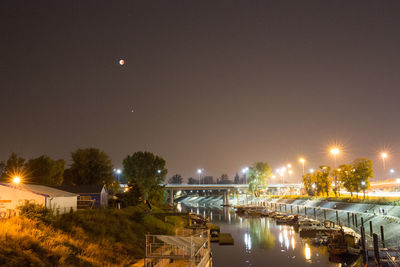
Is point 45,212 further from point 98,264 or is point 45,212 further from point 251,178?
point 251,178

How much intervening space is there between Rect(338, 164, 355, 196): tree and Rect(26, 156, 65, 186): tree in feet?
268

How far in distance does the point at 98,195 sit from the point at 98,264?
3882cm

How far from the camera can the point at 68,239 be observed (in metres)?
35.5

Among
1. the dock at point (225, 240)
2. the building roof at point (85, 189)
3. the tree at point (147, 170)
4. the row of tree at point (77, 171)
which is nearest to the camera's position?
the dock at point (225, 240)

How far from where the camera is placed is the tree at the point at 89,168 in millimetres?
96375

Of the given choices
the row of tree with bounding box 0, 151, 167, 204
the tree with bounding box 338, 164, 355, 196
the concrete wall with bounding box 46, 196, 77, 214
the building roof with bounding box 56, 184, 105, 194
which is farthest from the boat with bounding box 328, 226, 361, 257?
the row of tree with bounding box 0, 151, 167, 204

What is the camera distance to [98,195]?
70.5 meters

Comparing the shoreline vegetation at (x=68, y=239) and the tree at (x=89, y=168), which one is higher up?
the tree at (x=89, y=168)

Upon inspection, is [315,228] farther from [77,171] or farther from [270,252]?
[77,171]

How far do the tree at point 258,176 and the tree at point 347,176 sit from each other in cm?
9019

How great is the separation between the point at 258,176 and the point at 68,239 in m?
160

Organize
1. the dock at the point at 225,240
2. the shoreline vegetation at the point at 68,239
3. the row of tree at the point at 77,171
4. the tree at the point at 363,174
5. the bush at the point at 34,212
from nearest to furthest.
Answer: the shoreline vegetation at the point at 68,239 → the bush at the point at 34,212 → the dock at the point at 225,240 → the tree at the point at 363,174 → the row of tree at the point at 77,171

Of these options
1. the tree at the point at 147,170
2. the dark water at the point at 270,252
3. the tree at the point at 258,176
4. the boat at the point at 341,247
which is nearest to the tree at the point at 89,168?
the tree at the point at 147,170

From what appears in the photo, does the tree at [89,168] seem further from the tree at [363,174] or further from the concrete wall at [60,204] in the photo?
the tree at [363,174]
